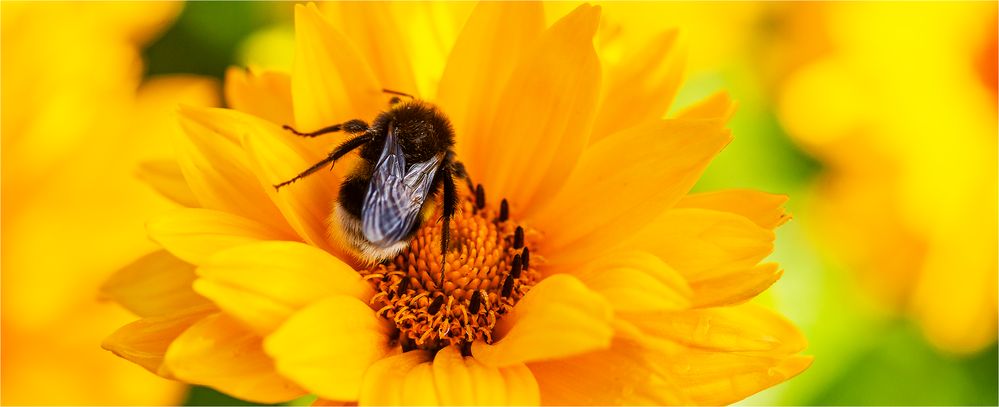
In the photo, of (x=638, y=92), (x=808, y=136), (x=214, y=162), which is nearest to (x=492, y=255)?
(x=638, y=92)

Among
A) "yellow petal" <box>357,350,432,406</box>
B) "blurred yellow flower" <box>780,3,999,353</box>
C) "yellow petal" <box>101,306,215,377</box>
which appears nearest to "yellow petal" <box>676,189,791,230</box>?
"yellow petal" <box>357,350,432,406</box>

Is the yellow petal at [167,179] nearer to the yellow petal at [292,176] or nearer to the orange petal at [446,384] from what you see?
the yellow petal at [292,176]

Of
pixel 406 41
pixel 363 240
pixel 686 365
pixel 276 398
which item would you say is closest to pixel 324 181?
pixel 363 240

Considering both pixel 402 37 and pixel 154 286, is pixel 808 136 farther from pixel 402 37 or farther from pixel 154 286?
pixel 154 286

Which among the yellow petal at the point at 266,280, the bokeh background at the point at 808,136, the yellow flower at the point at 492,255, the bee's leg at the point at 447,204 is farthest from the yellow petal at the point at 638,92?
the yellow petal at the point at 266,280

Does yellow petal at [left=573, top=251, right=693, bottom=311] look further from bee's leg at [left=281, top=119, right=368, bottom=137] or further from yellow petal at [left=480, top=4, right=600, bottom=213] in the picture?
bee's leg at [left=281, top=119, right=368, bottom=137]

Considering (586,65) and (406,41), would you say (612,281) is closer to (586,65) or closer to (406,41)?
(586,65)
